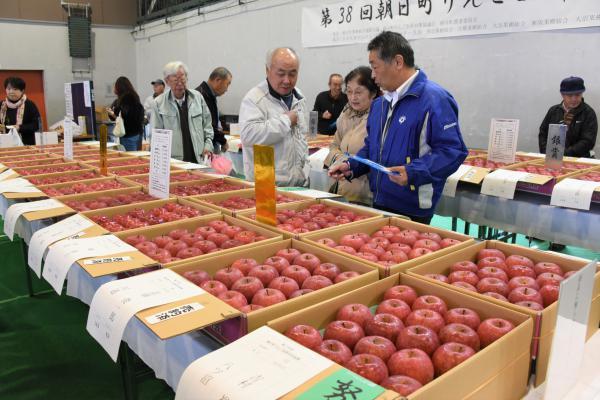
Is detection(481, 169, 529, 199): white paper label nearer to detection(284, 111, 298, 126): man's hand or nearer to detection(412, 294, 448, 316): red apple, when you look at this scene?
detection(284, 111, 298, 126): man's hand

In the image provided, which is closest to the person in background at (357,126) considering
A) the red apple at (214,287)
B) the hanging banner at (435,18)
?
the red apple at (214,287)

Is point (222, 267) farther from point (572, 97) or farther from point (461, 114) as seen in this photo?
point (461, 114)

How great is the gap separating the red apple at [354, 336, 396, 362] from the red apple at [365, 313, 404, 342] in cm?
5

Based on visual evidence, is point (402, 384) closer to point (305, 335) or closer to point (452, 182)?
point (305, 335)

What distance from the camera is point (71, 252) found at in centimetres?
152

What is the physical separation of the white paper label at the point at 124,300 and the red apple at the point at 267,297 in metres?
0.16

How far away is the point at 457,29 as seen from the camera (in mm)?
5910

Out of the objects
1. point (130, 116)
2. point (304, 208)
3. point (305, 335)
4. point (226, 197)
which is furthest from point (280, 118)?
point (130, 116)

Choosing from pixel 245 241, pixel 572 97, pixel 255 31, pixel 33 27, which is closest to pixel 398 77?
pixel 245 241

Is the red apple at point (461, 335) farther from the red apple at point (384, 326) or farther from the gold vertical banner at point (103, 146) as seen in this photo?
the gold vertical banner at point (103, 146)

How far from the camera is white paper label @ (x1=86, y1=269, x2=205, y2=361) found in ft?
3.69

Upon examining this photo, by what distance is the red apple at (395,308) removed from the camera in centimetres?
122

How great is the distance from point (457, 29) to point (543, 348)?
5547 mm

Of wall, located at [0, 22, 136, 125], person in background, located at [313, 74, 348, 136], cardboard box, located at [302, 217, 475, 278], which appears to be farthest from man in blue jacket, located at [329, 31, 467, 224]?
wall, located at [0, 22, 136, 125]
